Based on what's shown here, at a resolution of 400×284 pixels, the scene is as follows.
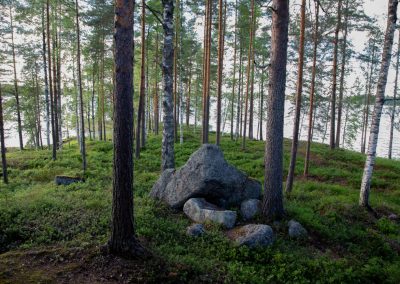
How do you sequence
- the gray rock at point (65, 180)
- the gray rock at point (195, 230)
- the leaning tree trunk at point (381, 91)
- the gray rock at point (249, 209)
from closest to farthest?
the gray rock at point (195, 230) < the gray rock at point (249, 209) < the leaning tree trunk at point (381, 91) < the gray rock at point (65, 180)

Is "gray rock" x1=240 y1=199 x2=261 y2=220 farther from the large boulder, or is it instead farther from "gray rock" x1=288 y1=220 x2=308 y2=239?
"gray rock" x1=288 y1=220 x2=308 y2=239

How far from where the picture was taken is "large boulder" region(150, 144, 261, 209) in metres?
8.78

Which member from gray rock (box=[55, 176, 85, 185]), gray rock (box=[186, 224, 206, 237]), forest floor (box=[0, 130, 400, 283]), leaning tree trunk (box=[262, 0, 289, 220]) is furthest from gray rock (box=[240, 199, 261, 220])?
gray rock (box=[55, 176, 85, 185])

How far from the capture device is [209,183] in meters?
8.73

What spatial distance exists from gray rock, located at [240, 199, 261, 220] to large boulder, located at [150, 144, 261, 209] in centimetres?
71

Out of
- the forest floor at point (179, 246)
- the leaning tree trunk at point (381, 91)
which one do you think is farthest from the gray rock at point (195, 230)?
the leaning tree trunk at point (381, 91)

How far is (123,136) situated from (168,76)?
6683mm

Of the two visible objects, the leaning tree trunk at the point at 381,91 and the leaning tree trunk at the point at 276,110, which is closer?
the leaning tree trunk at the point at 276,110

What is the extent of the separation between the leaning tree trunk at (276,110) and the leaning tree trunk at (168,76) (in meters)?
4.86

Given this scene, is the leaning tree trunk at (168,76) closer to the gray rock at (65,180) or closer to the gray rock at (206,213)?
the gray rock at (206,213)

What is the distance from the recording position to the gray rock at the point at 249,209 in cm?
810

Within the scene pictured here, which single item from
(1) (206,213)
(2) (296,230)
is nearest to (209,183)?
(1) (206,213)

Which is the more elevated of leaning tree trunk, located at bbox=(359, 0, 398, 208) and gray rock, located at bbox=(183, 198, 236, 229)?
leaning tree trunk, located at bbox=(359, 0, 398, 208)

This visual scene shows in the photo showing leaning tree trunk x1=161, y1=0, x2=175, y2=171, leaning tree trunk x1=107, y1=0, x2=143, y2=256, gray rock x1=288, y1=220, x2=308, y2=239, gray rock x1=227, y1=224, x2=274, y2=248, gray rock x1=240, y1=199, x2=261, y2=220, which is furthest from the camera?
leaning tree trunk x1=161, y1=0, x2=175, y2=171
